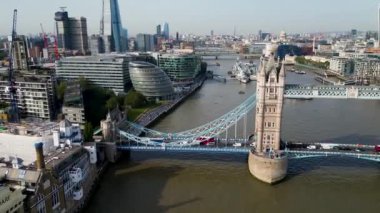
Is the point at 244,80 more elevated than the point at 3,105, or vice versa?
the point at 3,105

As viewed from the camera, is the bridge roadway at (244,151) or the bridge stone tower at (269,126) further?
the bridge roadway at (244,151)

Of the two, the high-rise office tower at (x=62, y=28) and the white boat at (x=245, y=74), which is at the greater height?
the high-rise office tower at (x=62, y=28)

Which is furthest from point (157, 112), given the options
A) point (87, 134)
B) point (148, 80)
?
point (87, 134)

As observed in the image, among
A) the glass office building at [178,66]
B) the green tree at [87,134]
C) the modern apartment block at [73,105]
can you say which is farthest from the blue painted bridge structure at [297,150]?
the glass office building at [178,66]

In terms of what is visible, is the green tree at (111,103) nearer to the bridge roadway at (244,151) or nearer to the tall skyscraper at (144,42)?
the bridge roadway at (244,151)

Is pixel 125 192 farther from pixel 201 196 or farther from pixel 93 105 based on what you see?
pixel 93 105

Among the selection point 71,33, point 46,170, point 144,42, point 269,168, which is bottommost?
point 269,168

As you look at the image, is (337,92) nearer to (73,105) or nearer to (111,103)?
(111,103)

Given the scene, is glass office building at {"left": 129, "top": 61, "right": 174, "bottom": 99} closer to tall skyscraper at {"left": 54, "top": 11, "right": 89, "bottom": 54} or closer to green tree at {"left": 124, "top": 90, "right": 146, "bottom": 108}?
green tree at {"left": 124, "top": 90, "right": 146, "bottom": 108}
